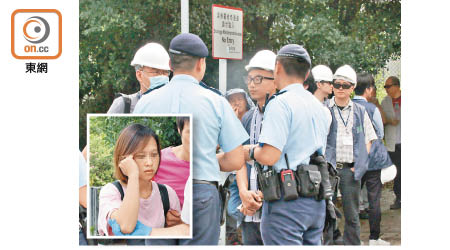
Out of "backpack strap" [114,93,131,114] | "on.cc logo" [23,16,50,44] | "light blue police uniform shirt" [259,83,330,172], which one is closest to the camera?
"light blue police uniform shirt" [259,83,330,172]

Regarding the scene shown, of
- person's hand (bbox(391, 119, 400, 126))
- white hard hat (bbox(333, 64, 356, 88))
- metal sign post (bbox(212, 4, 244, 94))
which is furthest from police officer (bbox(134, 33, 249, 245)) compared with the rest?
Answer: person's hand (bbox(391, 119, 400, 126))

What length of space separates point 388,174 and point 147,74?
2.30 meters

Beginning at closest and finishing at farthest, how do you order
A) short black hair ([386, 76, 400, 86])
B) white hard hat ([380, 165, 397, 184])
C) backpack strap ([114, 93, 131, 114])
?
1. backpack strap ([114, 93, 131, 114])
2. short black hair ([386, 76, 400, 86])
3. white hard hat ([380, 165, 397, 184])

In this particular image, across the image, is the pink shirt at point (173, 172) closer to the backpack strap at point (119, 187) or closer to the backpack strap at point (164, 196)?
the backpack strap at point (164, 196)

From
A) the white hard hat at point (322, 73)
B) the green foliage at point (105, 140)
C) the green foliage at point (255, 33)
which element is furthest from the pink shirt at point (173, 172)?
the white hard hat at point (322, 73)

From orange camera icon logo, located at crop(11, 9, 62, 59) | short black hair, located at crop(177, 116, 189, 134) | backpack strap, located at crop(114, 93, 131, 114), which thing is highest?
orange camera icon logo, located at crop(11, 9, 62, 59)

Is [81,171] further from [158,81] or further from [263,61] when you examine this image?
[263,61]

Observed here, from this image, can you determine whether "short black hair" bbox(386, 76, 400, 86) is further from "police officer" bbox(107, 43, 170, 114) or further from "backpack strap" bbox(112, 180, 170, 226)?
"backpack strap" bbox(112, 180, 170, 226)

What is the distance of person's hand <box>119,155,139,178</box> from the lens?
16.4 feet

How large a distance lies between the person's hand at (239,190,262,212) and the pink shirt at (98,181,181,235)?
64 cm

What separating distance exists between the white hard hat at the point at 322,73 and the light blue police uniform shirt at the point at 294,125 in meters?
1.04

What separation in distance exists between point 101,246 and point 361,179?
244 cm

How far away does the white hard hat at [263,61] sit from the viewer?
223 inches

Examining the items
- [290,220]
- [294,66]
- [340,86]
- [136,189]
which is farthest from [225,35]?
[290,220]
